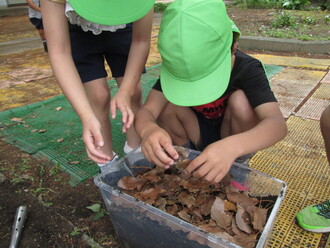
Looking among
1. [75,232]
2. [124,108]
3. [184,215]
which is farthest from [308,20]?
[75,232]

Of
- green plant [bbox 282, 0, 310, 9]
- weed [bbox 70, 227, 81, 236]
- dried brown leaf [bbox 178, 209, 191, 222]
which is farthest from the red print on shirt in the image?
green plant [bbox 282, 0, 310, 9]

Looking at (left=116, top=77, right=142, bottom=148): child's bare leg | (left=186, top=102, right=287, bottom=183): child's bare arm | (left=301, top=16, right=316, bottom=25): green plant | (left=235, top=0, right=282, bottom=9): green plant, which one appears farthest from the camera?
(left=235, top=0, right=282, bottom=9): green plant

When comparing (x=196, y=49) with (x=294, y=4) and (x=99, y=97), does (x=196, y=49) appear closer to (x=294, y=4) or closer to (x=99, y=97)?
(x=99, y=97)

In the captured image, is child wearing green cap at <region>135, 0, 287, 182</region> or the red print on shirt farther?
the red print on shirt

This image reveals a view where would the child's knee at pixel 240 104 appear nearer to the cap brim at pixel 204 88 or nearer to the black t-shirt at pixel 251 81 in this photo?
the black t-shirt at pixel 251 81

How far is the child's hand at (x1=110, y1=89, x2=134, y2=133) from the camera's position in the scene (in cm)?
112

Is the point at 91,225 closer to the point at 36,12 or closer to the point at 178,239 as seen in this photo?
the point at 178,239

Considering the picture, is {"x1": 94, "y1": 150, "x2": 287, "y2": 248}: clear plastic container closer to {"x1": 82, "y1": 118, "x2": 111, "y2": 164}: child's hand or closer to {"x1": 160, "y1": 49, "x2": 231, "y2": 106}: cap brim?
{"x1": 82, "y1": 118, "x2": 111, "y2": 164}: child's hand

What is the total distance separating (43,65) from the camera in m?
3.67

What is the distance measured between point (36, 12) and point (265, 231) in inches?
103

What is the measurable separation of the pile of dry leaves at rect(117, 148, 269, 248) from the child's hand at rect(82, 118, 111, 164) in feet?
0.62

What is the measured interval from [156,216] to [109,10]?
0.68 m

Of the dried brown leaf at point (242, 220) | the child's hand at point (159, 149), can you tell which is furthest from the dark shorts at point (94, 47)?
the dried brown leaf at point (242, 220)

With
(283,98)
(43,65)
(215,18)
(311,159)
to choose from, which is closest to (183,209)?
(215,18)
